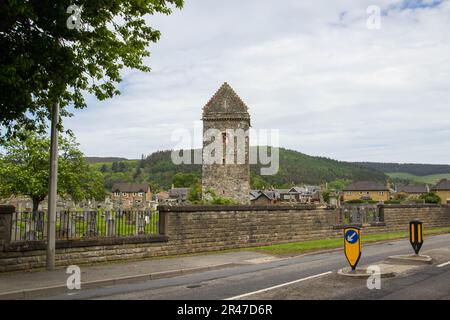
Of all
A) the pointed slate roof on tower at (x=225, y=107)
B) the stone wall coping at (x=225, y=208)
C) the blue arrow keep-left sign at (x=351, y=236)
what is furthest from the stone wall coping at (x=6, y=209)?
the pointed slate roof on tower at (x=225, y=107)

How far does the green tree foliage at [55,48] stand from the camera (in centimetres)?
978

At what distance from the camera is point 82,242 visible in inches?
537

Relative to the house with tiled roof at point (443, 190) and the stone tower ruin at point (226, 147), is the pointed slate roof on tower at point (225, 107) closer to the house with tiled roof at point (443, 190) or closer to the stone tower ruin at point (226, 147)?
the stone tower ruin at point (226, 147)

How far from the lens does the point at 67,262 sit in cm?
1328

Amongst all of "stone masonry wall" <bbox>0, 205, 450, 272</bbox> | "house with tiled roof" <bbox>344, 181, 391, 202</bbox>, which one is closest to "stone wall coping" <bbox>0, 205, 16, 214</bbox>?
"stone masonry wall" <bbox>0, 205, 450, 272</bbox>

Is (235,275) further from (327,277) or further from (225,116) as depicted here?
(225,116)

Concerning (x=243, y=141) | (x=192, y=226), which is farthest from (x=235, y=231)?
(x=243, y=141)

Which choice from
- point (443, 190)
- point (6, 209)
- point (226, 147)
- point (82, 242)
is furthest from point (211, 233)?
point (443, 190)

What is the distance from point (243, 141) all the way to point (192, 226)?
2644cm

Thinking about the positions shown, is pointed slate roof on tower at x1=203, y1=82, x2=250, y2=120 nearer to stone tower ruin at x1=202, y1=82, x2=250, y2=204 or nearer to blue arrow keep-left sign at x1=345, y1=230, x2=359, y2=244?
stone tower ruin at x1=202, y1=82, x2=250, y2=204

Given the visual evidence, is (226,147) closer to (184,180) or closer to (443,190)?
(443,190)

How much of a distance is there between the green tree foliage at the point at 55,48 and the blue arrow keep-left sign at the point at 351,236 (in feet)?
25.9

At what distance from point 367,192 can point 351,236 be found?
130 meters

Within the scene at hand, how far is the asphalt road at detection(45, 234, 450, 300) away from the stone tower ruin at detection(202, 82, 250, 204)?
28623 millimetres
